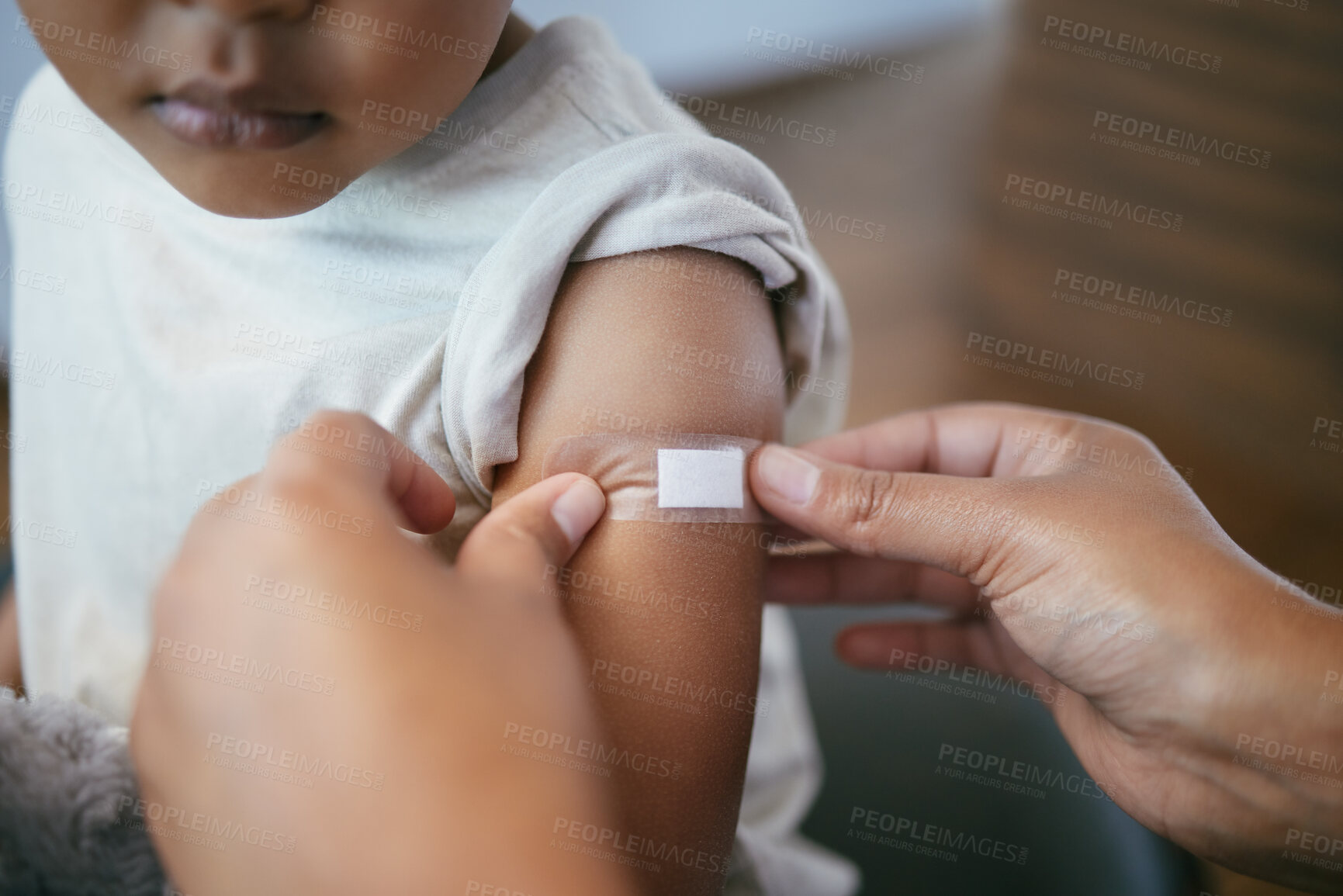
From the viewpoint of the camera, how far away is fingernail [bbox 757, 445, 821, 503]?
0.70 meters

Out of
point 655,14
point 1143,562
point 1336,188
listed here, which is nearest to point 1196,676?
point 1143,562

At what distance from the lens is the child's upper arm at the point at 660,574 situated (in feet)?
2.06

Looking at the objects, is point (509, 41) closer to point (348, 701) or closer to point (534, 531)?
point (534, 531)

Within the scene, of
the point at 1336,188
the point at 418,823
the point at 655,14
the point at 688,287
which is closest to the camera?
the point at 418,823

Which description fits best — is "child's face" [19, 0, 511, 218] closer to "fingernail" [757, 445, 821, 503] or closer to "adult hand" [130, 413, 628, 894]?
"adult hand" [130, 413, 628, 894]

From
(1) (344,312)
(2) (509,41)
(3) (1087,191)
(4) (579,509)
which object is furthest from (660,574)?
(3) (1087,191)

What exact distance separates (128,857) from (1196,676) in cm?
78

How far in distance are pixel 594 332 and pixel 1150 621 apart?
490 mm

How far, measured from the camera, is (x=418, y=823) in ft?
1.65

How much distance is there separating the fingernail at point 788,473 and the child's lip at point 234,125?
1.32 feet

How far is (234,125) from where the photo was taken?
59cm

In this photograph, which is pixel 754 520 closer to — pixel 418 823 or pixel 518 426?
pixel 518 426

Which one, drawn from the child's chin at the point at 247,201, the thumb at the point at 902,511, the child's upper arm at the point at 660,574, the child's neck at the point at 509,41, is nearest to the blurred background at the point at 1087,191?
the thumb at the point at 902,511

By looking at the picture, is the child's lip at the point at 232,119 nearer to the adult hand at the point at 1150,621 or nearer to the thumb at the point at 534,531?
the thumb at the point at 534,531
